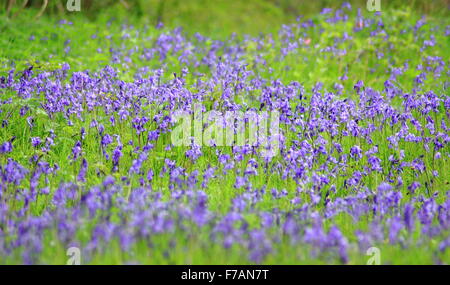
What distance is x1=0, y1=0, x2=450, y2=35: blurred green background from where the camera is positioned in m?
8.86

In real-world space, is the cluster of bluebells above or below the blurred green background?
below

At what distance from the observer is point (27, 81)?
5027 millimetres

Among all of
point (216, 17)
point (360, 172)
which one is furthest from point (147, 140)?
point (216, 17)

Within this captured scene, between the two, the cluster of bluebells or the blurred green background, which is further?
the blurred green background

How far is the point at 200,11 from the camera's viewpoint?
396 inches

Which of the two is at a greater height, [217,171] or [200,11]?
[200,11]

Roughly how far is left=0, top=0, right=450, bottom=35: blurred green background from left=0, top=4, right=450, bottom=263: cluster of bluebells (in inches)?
111

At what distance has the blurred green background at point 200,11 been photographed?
8.86 metres

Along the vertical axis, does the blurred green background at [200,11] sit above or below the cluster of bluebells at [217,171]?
above

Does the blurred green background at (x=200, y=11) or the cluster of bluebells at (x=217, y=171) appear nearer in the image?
the cluster of bluebells at (x=217, y=171)

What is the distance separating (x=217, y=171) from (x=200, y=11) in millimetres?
6474

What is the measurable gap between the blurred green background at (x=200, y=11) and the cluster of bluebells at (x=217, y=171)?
9.21 ft

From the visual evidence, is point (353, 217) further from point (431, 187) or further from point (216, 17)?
point (216, 17)

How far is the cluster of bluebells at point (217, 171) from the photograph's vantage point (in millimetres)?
2871
